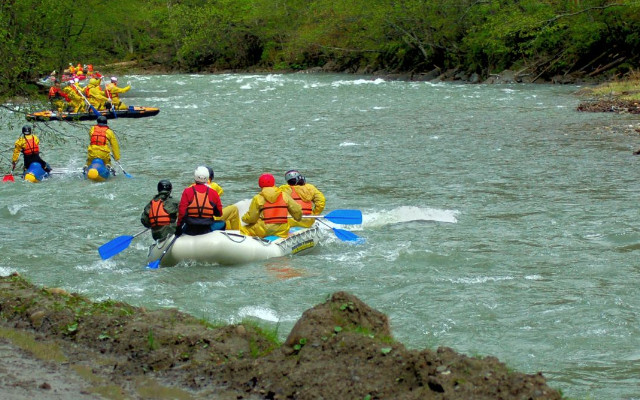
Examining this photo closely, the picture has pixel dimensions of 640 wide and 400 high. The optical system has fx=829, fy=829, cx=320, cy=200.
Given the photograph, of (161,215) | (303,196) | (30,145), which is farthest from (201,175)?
(30,145)

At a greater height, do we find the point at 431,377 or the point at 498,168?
the point at 431,377

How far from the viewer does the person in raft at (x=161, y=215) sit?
1003 cm

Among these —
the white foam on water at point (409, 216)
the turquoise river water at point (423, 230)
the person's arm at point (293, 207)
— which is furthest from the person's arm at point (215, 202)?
the white foam on water at point (409, 216)

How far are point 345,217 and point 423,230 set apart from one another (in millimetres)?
1231

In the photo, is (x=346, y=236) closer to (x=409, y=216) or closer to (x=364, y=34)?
(x=409, y=216)

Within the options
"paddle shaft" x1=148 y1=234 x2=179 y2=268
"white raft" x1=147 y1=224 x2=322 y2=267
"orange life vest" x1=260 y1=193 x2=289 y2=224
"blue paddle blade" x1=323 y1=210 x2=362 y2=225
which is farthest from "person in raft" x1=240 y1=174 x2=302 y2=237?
"paddle shaft" x1=148 y1=234 x2=179 y2=268

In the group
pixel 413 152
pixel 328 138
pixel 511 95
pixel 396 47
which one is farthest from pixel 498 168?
pixel 396 47

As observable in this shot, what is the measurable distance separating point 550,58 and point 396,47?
1038 cm

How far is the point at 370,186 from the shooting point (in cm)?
1535

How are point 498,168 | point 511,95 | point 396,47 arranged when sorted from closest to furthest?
point 498,168, point 511,95, point 396,47

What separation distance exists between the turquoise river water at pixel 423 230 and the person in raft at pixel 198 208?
1.59ft

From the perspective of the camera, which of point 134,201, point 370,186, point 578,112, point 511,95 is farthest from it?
point 511,95

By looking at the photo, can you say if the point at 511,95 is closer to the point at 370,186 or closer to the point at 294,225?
the point at 370,186

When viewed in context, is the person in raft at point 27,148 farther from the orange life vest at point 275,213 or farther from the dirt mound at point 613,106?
the dirt mound at point 613,106
